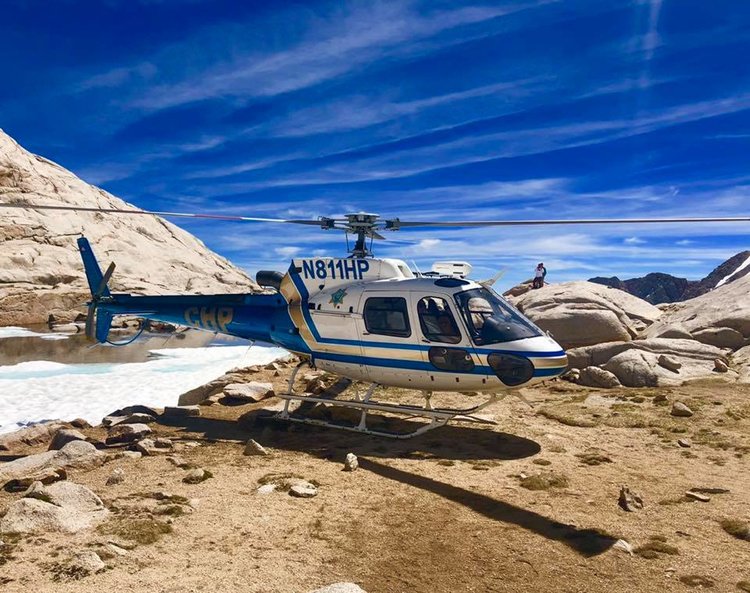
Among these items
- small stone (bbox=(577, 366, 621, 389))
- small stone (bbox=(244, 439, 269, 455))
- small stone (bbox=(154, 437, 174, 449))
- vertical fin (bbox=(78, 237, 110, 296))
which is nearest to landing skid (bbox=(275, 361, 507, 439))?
small stone (bbox=(244, 439, 269, 455))

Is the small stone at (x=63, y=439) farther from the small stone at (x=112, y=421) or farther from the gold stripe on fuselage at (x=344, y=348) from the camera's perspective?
the gold stripe on fuselage at (x=344, y=348)

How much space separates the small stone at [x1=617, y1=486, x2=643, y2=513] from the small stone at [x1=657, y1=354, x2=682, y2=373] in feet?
33.6

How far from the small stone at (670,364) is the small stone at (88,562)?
15530mm

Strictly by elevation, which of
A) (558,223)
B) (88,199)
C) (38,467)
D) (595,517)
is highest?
(88,199)

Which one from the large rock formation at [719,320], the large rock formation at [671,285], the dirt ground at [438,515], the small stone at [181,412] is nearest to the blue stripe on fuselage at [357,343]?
the dirt ground at [438,515]

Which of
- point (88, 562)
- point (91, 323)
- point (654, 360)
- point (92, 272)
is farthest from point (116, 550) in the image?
point (654, 360)

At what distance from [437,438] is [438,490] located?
2964 millimetres

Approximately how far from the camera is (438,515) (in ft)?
22.4

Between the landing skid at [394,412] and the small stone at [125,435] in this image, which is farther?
the small stone at [125,435]

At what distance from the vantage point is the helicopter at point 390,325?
9852 millimetres

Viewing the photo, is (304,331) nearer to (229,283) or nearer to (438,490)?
(438,490)

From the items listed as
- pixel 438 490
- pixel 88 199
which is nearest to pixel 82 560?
pixel 438 490

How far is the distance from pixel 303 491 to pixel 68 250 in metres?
59.2

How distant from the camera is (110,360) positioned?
24906 millimetres
